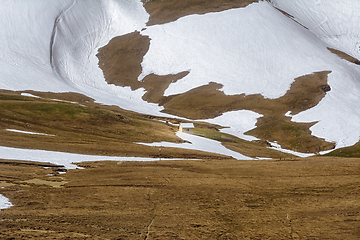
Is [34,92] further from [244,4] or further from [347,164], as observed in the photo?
[244,4]

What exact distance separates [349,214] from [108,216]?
1270 centimetres

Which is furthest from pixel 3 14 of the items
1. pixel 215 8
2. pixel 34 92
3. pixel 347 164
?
pixel 347 164

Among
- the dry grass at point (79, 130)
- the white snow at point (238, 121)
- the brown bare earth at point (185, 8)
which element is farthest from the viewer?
the brown bare earth at point (185, 8)

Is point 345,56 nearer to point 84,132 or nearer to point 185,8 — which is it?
point 185,8

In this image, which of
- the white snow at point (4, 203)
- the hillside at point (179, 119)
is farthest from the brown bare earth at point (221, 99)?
the white snow at point (4, 203)

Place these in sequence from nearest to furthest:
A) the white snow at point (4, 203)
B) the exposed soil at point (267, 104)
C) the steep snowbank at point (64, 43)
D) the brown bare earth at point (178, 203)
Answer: the brown bare earth at point (178, 203) < the white snow at point (4, 203) < the exposed soil at point (267, 104) < the steep snowbank at point (64, 43)

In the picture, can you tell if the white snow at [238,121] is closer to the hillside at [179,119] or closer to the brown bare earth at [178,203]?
the hillside at [179,119]

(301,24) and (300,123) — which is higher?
(301,24)

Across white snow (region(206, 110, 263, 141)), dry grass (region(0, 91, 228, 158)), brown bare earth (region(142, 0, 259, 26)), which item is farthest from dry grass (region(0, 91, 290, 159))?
brown bare earth (region(142, 0, 259, 26))

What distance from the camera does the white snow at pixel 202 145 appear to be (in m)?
49.6

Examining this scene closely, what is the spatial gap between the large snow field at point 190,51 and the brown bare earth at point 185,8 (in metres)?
2.99

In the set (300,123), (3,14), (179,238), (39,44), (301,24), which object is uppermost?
(301,24)

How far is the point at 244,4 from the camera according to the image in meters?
124

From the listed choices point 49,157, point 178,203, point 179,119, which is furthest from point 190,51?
point 178,203
